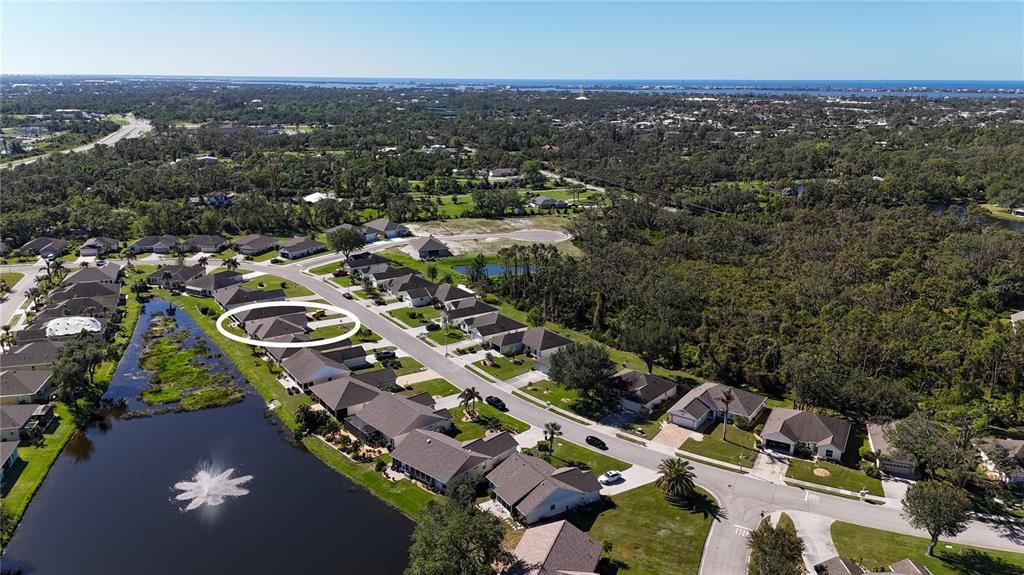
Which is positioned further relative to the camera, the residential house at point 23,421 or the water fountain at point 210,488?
the residential house at point 23,421

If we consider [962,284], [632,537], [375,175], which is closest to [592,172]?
[375,175]

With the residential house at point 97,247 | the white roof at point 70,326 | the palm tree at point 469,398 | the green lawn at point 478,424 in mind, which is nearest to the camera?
the green lawn at point 478,424

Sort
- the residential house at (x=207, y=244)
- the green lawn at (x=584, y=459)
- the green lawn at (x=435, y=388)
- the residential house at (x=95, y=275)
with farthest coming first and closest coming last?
the residential house at (x=207, y=244)
the residential house at (x=95, y=275)
the green lawn at (x=435, y=388)
the green lawn at (x=584, y=459)

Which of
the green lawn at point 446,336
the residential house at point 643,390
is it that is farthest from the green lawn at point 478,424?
the green lawn at point 446,336

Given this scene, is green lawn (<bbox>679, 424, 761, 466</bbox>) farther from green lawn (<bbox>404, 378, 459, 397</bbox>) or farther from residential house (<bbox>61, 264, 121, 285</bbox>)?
residential house (<bbox>61, 264, 121, 285</bbox>)

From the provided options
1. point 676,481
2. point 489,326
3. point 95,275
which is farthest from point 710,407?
point 95,275

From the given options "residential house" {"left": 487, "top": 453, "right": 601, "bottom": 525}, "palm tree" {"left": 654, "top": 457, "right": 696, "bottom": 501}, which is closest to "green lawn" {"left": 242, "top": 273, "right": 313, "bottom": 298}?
"residential house" {"left": 487, "top": 453, "right": 601, "bottom": 525}

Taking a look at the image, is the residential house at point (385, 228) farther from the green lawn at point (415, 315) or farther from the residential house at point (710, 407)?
the residential house at point (710, 407)
